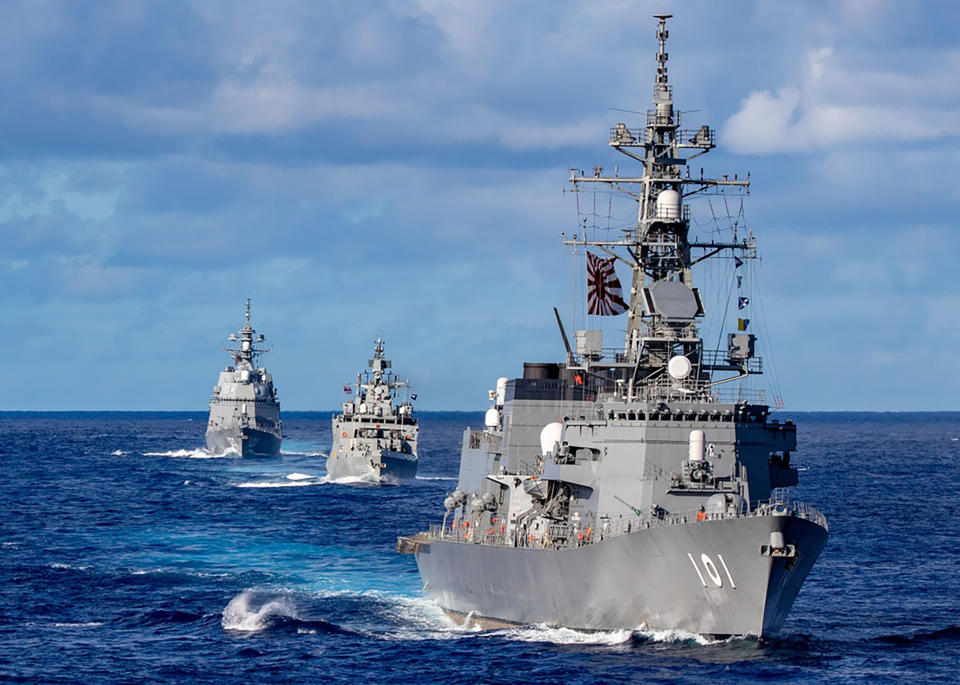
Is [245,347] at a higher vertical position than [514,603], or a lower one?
higher

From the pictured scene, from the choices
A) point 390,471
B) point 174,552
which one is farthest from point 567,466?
point 390,471

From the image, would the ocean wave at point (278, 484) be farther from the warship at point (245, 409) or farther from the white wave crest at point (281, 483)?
the warship at point (245, 409)

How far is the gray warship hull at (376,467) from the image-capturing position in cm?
8512

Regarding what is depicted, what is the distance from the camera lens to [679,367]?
101 feet

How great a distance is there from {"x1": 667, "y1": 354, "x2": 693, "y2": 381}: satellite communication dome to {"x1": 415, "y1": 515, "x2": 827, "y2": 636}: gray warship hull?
4689 millimetres

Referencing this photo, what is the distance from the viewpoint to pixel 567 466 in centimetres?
3166

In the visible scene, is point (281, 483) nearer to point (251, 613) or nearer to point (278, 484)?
point (278, 484)

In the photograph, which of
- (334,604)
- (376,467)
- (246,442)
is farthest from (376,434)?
(334,604)

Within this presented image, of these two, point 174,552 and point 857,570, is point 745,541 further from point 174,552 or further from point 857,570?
point 174,552

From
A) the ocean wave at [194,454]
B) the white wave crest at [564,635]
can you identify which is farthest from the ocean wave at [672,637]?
the ocean wave at [194,454]

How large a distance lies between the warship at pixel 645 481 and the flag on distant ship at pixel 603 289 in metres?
0.03

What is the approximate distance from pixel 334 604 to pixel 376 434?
5203cm

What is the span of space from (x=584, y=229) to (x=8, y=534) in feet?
98.2

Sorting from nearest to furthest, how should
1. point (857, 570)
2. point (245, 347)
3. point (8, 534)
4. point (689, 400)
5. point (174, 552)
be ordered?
point (689, 400)
point (857, 570)
point (174, 552)
point (8, 534)
point (245, 347)
